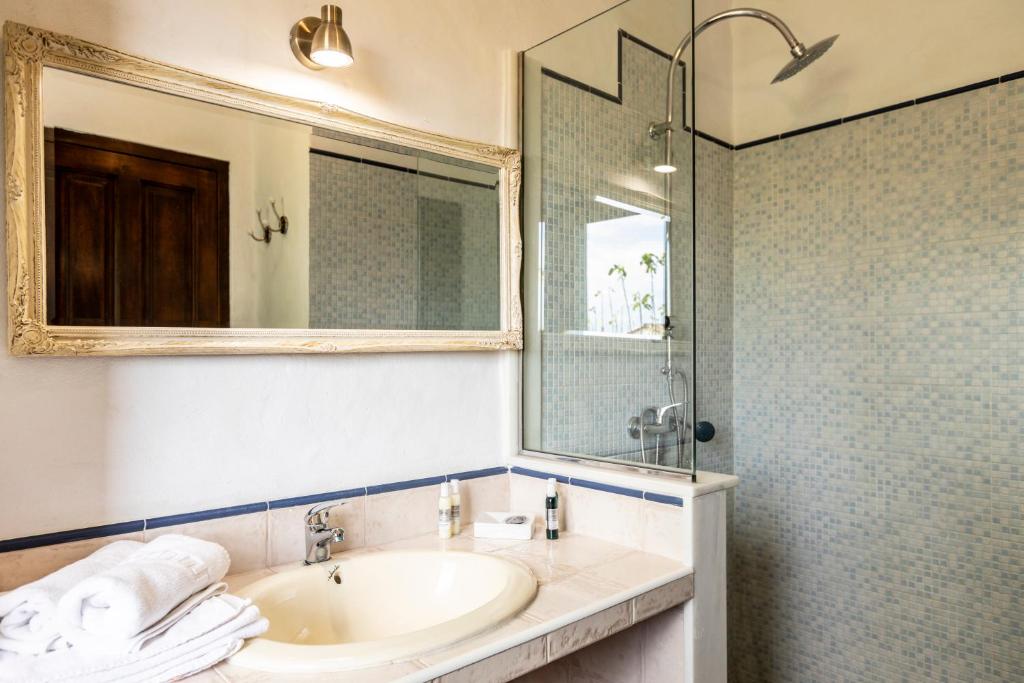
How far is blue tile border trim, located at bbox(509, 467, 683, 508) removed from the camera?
4.75 feet

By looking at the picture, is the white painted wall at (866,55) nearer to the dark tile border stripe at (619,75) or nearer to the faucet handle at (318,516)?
the dark tile border stripe at (619,75)

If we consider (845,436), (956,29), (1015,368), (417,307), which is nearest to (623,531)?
(417,307)

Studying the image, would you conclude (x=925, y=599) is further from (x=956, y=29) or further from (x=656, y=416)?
(x=956, y=29)

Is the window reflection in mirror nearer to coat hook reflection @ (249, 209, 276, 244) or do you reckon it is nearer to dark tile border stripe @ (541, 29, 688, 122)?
dark tile border stripe @ (541, 29, 688, 122)

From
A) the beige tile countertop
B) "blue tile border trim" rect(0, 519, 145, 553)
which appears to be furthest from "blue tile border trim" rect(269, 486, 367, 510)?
"blue tile border trim" rect(0, 519, 145, 553)

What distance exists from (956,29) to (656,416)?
1.71 metres

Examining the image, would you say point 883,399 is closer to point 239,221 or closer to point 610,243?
point 610,243

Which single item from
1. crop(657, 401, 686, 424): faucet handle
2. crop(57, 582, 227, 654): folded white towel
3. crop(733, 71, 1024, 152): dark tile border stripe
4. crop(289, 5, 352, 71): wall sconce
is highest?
crop(733, 71, 1024, 152): dark tile border stripe

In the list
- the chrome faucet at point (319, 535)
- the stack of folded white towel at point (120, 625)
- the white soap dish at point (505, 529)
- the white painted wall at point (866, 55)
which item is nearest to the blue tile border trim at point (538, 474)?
the white soap dish at point (505, 529)

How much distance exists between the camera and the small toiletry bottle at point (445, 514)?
1.61 metres

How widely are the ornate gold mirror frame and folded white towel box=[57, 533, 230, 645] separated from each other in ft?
1.38

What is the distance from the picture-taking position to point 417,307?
1669mm

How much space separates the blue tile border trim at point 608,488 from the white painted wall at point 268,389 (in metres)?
0.30

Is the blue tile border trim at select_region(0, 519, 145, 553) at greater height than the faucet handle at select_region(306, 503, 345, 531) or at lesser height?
greater
